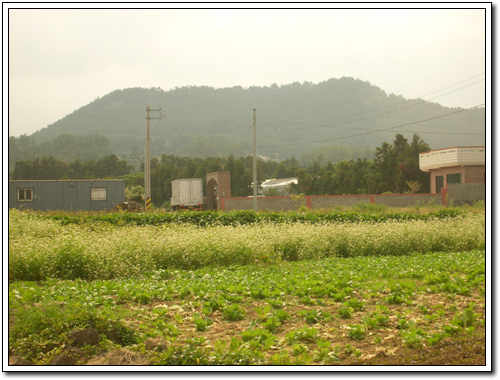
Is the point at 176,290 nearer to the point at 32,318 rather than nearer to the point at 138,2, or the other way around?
the point at 32,318

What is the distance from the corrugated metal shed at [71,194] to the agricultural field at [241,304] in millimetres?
23167

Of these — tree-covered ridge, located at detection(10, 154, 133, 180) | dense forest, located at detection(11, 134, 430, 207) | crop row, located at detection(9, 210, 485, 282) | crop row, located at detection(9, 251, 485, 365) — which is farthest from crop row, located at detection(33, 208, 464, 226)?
tree-covered ridge, located at detection(10, 154, 133, 180)

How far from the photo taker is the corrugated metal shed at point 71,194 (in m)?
31.7

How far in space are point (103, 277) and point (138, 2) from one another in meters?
5.60

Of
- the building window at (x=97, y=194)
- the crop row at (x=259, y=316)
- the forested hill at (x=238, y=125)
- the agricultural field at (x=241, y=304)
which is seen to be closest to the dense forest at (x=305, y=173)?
the forested hill at (x=238, y=125)

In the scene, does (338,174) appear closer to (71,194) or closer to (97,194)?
(97,194)

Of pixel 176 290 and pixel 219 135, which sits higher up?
pixel 219 135

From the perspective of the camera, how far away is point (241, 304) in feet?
18.8

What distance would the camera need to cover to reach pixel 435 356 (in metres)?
3.54

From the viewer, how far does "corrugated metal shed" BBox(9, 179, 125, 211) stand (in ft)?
104

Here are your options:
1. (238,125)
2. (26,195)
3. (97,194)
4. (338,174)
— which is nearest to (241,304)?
(26,195)

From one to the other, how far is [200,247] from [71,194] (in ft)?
89.5
